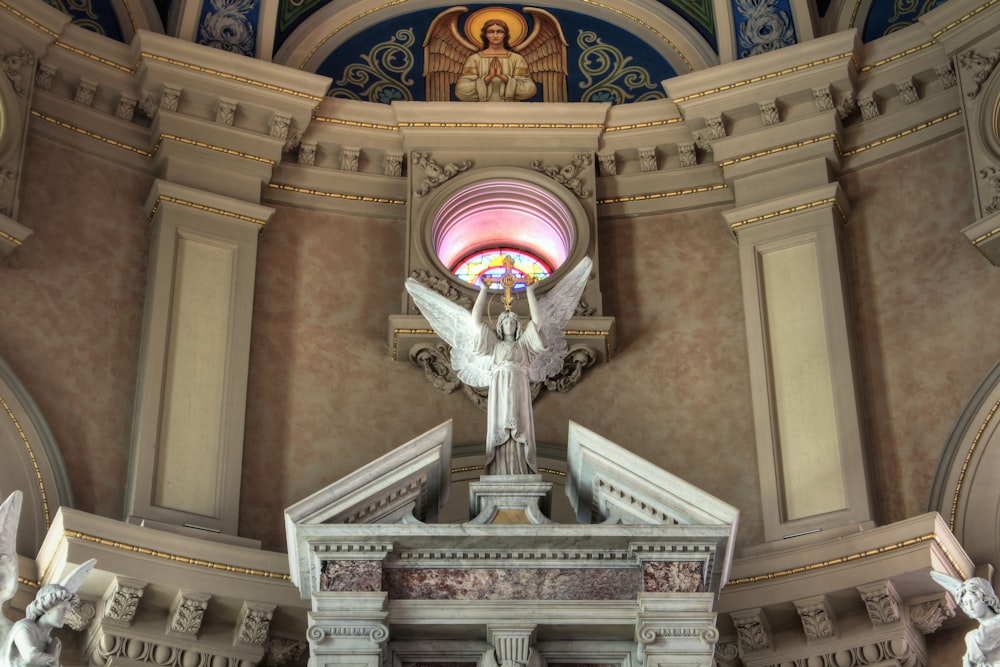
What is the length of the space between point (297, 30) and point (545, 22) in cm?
242

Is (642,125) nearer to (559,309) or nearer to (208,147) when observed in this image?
(559,309)

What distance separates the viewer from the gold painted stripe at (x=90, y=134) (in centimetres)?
1816

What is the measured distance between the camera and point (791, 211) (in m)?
18.2

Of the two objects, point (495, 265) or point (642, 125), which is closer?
point (642, 125)

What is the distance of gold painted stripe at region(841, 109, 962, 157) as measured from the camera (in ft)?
59.5

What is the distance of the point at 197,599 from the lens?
15930 millimetres

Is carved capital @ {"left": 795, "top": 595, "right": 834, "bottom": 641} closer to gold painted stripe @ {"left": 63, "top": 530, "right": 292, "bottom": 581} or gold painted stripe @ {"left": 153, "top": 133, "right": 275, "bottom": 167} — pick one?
gold painted stripe @ {"left": 63, "top": 530, "right": 292, "bottom": 581}

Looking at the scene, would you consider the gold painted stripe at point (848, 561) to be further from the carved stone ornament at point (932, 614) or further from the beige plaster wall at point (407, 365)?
the beige plaster wall at point (407, 365)

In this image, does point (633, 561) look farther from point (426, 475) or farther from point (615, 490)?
point (426, 475)

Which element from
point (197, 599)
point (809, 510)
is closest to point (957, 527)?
point (809, 510)

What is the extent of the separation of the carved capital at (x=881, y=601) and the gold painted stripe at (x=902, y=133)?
4.54m

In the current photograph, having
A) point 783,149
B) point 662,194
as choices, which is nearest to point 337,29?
point 662,194

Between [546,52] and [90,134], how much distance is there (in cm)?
455

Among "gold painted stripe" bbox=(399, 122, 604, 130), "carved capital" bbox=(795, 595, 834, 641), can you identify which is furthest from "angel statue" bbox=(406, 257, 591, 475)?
"gold painted stripe" bbox=(399, 122, 604, 130)
